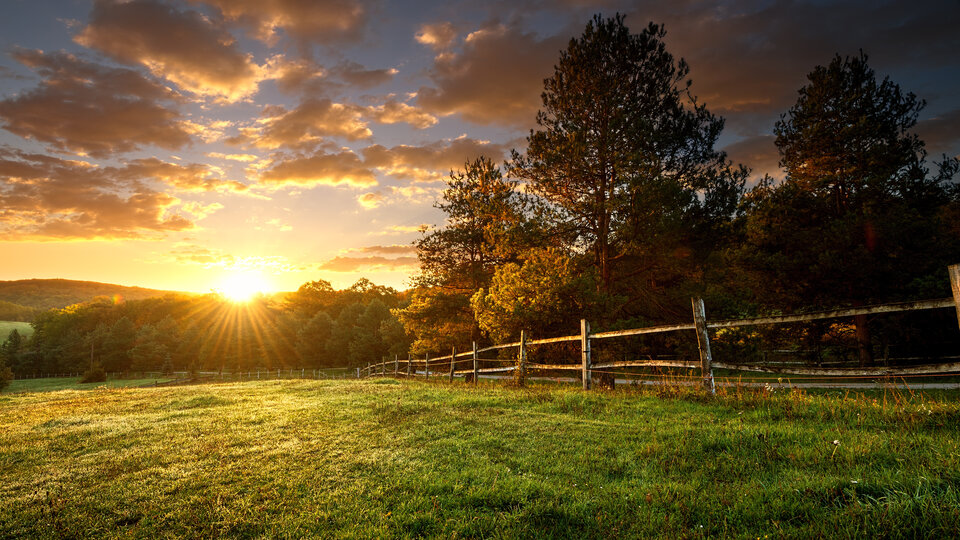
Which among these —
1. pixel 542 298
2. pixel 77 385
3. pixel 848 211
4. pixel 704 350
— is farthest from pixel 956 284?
pixel 77 385

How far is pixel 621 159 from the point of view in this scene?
49.4 feet

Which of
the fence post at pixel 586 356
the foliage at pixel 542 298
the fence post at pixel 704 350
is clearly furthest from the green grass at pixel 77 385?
the fence post at pixel 704 350

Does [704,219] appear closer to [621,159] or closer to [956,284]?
[621,159]

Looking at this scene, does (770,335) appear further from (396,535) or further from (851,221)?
(396,535)

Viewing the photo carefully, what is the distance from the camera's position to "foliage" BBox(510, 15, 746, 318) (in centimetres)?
1549

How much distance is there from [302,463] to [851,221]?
67.2 ft

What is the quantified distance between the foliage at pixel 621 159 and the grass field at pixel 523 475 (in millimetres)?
9308

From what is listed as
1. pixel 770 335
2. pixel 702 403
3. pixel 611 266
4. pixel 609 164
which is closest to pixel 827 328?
pixel 770 335

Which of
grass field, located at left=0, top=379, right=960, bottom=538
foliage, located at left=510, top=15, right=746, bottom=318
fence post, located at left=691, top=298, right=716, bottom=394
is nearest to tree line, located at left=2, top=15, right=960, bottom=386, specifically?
foliage, located at left=510, top=15, right=746, bottom=318

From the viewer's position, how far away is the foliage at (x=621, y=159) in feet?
50.8

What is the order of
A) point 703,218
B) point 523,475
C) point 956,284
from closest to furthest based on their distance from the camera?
point 523,475 < point 956,284 < point 703,218

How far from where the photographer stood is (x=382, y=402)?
9.91 metres

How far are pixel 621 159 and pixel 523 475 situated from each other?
13.3 m

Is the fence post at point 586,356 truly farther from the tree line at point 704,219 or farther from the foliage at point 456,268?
the foliage at point 456,268
